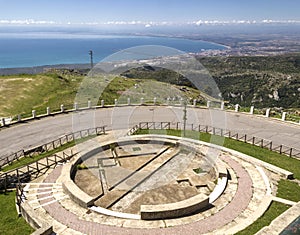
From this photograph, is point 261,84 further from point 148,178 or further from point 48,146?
point 148,178

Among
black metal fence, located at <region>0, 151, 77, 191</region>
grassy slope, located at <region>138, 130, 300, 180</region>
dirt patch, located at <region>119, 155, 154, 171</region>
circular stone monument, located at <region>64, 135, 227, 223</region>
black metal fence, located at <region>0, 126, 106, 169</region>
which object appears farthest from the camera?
black metal fence, located at <region>0, 126, 106, 169</region>

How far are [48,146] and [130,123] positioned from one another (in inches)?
369

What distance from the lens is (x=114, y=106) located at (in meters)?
36.4

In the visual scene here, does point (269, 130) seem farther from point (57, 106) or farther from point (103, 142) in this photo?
point (57, 106)

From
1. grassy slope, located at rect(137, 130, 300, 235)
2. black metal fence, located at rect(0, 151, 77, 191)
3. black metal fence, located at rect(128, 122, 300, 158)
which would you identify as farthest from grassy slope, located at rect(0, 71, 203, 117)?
black metal fence, located at rect(0, 151, 77, 191)

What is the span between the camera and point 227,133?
87.1 feet

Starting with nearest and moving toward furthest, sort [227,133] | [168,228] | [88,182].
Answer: [168,228]
[88,182]
[227,133]

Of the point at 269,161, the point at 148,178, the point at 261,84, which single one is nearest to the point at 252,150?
the point at 269,161

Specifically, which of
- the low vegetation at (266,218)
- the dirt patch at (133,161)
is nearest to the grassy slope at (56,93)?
the dirt patch at (133,161)

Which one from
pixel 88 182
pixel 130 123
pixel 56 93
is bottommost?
pixel 130 123

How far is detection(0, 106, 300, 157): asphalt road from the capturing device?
983 inches

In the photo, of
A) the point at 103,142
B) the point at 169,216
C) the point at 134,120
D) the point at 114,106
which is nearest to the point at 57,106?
the point at 114,106

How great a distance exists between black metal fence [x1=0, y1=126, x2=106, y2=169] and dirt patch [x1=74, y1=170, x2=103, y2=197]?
19.2 feet

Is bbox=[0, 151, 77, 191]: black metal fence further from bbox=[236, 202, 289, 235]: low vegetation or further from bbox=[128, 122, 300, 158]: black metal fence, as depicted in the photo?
bbox=[236, 202, 289, 235]: low vegetation
